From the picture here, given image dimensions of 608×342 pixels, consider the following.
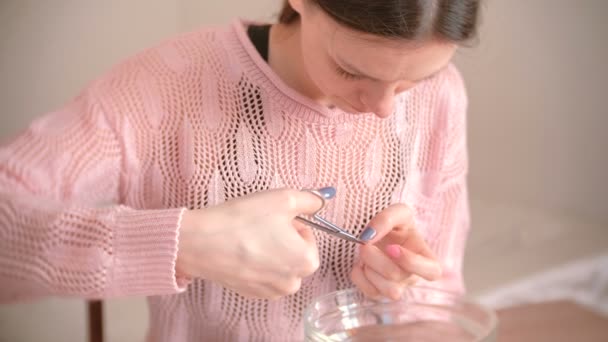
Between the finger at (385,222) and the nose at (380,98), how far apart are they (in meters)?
0.13

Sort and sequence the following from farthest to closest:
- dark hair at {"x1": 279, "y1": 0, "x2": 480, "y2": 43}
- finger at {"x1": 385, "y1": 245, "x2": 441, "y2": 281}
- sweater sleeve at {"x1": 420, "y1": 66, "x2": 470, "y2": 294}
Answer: sweater sleeve at {"x1": 420, "y1": 66, "x2": 470, "y2": 294} < finger at {"x1": 385, "y1": 245, "x2": 441, "y2": 281} < dark hair at {"x1": 279, "y1": 0, "x2": 480, "y2": 43}

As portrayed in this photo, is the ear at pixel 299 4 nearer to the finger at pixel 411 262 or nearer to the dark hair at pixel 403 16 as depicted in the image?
the dark hair at pixel 403 16

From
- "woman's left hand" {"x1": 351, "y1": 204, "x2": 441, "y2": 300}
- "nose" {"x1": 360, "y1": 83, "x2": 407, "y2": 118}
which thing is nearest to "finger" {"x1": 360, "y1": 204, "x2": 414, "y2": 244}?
"woman's left hand" {"x1": 351, "y1": 204, "x2": 441, "y2": 300}

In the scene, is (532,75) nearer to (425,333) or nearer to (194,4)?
(194,4)

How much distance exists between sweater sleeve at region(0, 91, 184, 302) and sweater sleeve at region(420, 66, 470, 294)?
0.42m

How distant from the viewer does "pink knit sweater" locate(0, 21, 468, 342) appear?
29.1 inches

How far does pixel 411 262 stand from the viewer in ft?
2.71

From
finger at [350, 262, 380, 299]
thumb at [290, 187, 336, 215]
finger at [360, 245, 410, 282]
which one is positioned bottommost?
finger at [350, 262, 380, 299]

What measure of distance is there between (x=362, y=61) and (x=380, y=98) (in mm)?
51

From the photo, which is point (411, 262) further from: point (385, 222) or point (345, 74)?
point (345, 74)

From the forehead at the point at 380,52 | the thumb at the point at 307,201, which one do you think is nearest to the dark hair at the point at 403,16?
the forehead at the point at 380,52

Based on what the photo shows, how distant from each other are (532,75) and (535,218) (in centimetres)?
35

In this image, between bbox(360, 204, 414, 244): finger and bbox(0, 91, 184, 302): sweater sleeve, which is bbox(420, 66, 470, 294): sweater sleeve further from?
bbox(0, 91, 184, 302): sweater sleeve

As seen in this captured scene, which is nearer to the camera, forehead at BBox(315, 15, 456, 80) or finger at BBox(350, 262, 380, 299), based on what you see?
forehead at BBox(315, 15, 456, 80)
